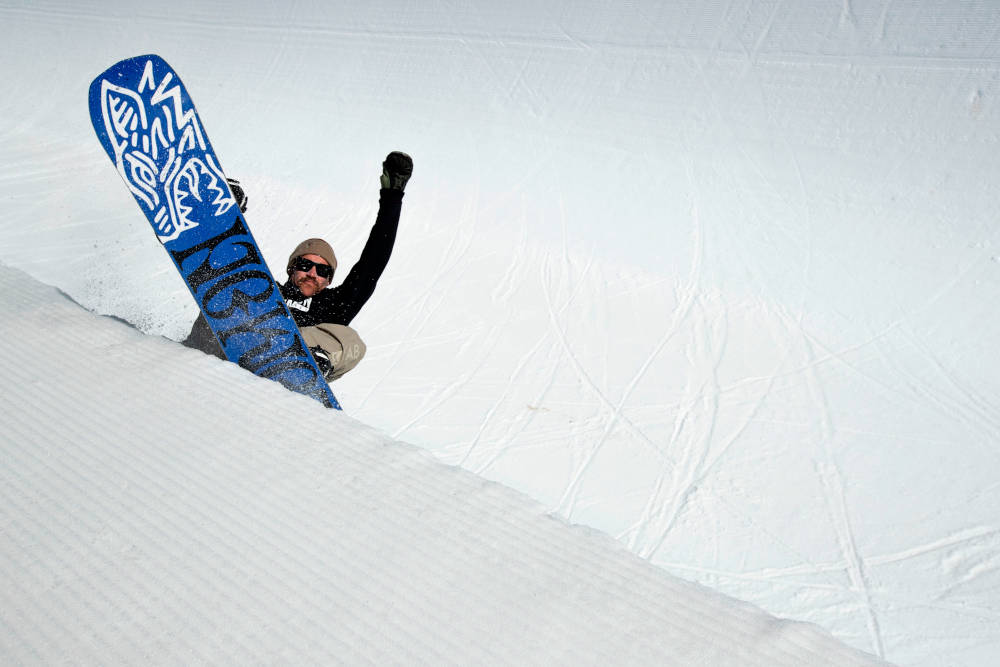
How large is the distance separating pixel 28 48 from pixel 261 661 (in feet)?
24.9

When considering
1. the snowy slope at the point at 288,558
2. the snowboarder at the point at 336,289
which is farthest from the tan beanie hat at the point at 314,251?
the snowy slope at the point at 288,558

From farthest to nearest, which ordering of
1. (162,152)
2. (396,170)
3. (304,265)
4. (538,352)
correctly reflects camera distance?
(538,352)
(304,265)
(396,170)
(162,152)

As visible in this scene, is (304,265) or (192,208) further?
(304,265)

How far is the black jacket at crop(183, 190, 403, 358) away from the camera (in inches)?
91.0

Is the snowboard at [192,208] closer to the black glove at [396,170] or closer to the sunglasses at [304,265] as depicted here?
the sunglasses at [304,265]

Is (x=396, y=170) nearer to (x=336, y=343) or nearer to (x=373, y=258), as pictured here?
(x=373, y=258)

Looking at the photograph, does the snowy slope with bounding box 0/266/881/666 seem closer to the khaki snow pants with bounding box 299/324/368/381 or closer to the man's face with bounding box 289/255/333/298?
the khaki snow pants with bounding box 299/324/368/381

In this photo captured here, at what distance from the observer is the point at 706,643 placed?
729 millimetres

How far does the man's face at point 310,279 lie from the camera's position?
2.43 m

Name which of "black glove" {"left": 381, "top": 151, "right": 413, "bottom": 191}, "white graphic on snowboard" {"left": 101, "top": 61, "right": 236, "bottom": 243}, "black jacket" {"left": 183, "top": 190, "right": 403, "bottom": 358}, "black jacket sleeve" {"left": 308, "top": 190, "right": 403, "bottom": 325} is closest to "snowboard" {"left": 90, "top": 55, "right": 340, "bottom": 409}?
"white graphic on snowboard" {"left": 101, "top": 61, "right": 236, "bottom": 243}

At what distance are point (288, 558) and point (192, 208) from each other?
1.69 m

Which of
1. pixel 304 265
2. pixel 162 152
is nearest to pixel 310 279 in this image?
pixel 304 265

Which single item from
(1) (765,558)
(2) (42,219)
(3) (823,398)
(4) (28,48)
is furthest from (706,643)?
(4) (28,48)

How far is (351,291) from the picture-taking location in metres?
2.42
